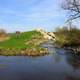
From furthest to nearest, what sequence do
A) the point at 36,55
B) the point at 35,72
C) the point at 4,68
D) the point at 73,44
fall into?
1. the point at 73,44
2. the point at 36,55
3. the point at 4,68
4. the point at 35,72

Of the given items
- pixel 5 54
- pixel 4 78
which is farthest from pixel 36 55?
pixel 4 78

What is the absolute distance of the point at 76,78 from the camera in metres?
25.2

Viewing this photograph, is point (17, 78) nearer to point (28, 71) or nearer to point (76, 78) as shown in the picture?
point (28, 71)

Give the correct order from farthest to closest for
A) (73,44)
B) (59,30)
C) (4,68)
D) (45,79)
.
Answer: (59,30) → (73,44) → (4,68) → (45,79)

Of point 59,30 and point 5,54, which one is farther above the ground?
point 59,30

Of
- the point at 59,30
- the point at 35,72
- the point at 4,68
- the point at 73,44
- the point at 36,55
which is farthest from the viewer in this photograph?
the point at 59,30

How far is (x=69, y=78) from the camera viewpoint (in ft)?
82.8

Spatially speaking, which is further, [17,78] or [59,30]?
[59,30]

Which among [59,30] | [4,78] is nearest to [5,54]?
[4,78]

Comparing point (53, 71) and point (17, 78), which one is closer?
point (17, 78)

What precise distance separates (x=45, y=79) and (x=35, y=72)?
4055mm

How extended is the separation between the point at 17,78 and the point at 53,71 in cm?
586

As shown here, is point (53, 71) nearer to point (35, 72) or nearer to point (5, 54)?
point (35, 72)

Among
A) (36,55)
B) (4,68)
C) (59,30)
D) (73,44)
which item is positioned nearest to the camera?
(4,68)
